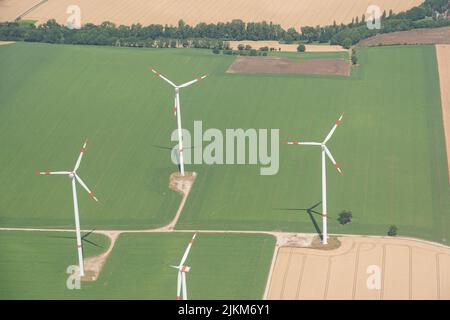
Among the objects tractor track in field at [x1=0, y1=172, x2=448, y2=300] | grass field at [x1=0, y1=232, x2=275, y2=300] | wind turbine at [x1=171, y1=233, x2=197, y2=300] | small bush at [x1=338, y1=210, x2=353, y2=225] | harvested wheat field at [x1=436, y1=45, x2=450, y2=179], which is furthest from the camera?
harvested wheat field at [x1=436, y1=45, x2=450, y2=179]

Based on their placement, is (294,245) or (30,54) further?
(30,54)

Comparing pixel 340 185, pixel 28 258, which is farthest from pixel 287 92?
pixel 28 258

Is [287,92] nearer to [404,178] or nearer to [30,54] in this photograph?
[404,178]

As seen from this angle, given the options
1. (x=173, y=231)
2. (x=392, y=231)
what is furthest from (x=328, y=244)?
(x=173, y=231)

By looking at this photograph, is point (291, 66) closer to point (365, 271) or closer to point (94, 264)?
point (365, 271)

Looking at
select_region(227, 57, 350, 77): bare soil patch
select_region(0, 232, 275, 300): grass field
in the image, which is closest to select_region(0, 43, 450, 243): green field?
select_region(227, 57, 350, 77): bare soil patch

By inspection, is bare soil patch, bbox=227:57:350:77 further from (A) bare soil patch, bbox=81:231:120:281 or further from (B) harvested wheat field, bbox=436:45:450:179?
(A) bare soil patch, bbox=81:231:120:281
